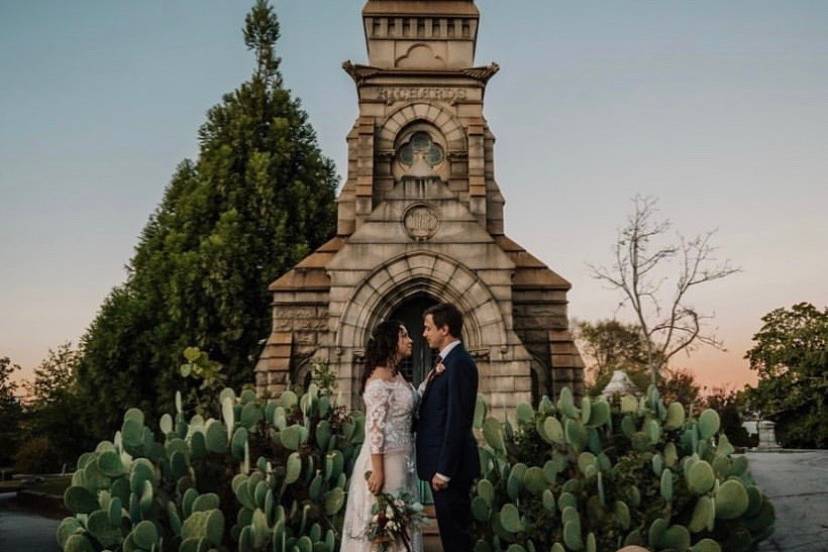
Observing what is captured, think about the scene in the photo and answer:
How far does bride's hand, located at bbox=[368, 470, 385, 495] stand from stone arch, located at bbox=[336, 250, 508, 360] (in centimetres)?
752

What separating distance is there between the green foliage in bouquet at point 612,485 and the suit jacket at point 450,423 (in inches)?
29.4

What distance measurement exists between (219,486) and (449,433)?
224 centimetres

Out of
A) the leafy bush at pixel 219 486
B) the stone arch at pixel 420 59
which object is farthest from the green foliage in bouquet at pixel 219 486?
the stone arch at pixel 420 59

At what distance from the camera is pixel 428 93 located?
1608cm

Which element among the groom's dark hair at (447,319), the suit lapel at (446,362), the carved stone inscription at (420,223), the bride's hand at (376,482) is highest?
the carved stone inscription at (420,223)

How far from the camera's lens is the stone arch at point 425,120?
1563cm

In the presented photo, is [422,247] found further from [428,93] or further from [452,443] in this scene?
[452,443]

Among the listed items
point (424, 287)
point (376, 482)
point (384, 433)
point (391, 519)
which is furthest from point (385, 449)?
point (424, 287)

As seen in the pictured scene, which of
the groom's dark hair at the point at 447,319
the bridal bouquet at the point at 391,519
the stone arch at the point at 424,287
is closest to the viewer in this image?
the bridal bouquet at the point at 391,519

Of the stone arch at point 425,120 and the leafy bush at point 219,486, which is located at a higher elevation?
the stone arch at point 425,120

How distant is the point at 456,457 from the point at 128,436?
2.70 m

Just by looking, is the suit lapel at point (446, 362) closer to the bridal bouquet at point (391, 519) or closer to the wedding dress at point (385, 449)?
the wedding dress at point (385, 449)

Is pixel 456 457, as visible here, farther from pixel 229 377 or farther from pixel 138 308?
pixel 138 308

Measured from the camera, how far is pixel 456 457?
4.77 meters
